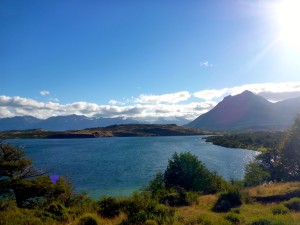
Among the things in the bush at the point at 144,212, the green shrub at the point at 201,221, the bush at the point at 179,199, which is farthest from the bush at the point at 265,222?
the bush at the point at 179,199

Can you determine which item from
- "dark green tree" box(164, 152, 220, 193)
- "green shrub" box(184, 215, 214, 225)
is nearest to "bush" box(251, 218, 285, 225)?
"green shrub" box(184, 215, 214, 225)

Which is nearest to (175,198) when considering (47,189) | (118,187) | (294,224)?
(47,189)

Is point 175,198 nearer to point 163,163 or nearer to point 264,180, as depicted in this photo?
point 264,180

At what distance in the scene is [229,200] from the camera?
106 ft

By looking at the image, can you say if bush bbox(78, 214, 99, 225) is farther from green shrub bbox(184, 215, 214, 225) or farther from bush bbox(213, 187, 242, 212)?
bush bbox(213, 187, 242, 212)

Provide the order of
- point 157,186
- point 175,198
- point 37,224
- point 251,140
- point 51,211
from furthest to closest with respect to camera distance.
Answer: point 251,140, point 157,186, point 175,198, point 51,211, point 37,224

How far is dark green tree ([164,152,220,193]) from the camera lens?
172ft

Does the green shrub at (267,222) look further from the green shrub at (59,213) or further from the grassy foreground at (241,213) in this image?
the green shrub at (59,213)

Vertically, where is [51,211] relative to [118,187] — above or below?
above

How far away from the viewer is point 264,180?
6219cm

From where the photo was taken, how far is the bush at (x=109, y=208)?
23.1 metres

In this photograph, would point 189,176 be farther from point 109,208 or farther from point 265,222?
point 265,222

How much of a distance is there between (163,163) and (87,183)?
111 feet

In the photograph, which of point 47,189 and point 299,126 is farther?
point 299,126
